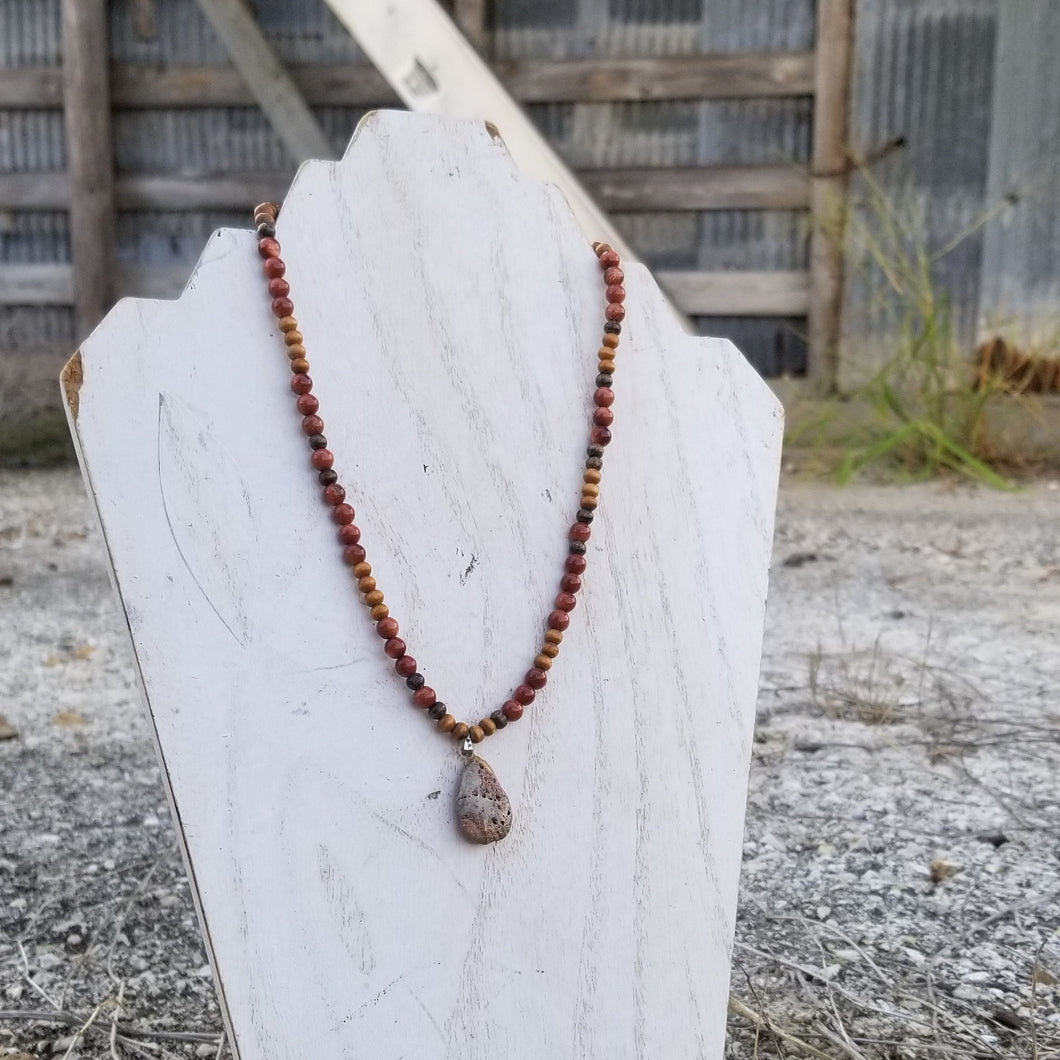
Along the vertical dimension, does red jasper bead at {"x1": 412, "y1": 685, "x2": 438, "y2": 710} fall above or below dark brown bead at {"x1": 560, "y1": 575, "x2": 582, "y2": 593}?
below

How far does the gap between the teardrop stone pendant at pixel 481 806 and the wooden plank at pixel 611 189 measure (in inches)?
149

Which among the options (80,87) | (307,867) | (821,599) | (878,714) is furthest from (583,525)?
(80,87)

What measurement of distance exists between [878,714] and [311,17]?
3472mm

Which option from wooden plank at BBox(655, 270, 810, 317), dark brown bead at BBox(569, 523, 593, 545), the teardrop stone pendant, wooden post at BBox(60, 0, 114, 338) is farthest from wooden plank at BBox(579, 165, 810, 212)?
the teardrop stone pendant

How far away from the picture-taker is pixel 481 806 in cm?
86

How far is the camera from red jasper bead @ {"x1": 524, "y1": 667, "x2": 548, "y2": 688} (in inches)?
35.2

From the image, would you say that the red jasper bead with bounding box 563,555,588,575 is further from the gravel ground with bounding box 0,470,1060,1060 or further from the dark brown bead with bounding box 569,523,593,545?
the gravel ground with bounding box 0,470,1060,1060

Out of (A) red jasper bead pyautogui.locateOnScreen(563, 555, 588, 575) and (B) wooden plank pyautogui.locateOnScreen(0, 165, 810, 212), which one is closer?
(A) red jasper bead pyautogui.locateOnScreen(563, 555, 588, 575)

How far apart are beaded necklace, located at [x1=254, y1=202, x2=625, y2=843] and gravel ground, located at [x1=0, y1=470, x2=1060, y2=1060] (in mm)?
395

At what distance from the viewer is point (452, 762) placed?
880 mm

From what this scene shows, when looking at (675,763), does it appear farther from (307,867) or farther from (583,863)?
(307,867)

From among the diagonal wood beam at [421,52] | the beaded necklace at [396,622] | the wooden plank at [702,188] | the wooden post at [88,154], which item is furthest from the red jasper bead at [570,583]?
the wooden post at [88,154]

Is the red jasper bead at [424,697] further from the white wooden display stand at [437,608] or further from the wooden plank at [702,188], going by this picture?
the wooden plank at [702,188]

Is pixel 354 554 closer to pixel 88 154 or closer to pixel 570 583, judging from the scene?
pixel 570 583
